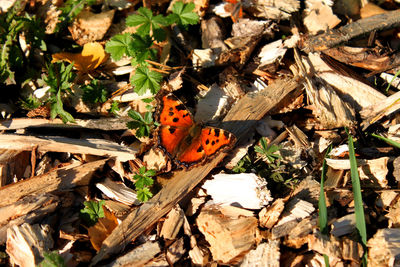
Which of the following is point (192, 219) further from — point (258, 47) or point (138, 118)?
point (258, 47)

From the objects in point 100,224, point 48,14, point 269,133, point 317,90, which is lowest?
point 100,224

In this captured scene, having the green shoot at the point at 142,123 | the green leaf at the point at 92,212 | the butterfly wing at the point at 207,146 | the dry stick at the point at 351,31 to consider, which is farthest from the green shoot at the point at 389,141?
the green leaf at the point at 92,212

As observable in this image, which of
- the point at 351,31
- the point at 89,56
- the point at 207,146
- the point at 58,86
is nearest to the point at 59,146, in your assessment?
the point at 58,86

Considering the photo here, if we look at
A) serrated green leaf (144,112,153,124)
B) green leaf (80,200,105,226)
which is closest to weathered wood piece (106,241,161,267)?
green leaf (80,200,105,226)

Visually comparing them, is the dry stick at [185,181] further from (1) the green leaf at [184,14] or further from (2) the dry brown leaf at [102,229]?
(1) the green leaf at [184,14]

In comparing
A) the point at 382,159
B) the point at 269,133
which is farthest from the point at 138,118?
the point at 382,159

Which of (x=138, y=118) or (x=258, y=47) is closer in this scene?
(x=138, y=118)

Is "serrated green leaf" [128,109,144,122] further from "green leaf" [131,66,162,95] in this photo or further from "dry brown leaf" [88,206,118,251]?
"dry brown leaf" [88,206,118,251]
